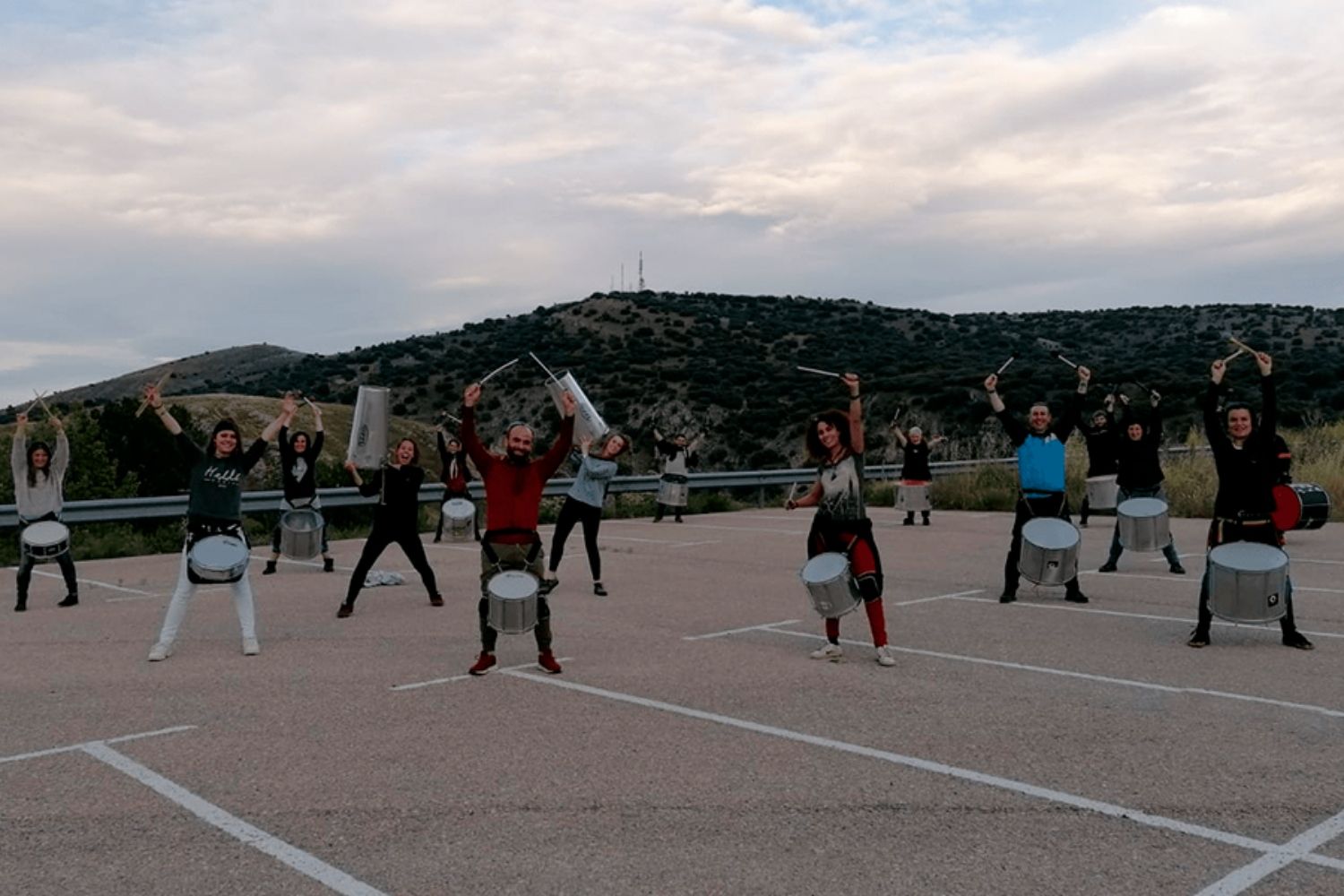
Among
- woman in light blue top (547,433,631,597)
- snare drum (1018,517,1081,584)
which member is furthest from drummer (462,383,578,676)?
snare drum (1018,517,1081,584)

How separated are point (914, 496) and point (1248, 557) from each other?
1275cm

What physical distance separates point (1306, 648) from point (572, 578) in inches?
305

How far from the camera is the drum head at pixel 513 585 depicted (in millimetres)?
8070

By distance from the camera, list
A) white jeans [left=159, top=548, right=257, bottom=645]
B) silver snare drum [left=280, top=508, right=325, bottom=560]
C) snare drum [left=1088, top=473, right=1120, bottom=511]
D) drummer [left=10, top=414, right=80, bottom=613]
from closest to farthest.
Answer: white jeans [left=159, top=548, right=257, bottom=645] → drummer [left=10, top=414, right=80, bottom=613] → silver snare drum [left=280, top=508, right=325, bottom=560] → snare drum [left=1088, top=473, right=1120, bottom=511]

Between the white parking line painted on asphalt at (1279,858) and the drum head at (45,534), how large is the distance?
36.6 ft

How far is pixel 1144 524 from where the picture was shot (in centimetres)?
1272

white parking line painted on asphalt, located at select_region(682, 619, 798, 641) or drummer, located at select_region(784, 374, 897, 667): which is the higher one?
drummer, located at select_region(784, 374, 897, 667)

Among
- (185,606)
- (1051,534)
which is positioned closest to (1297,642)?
(1051,534)

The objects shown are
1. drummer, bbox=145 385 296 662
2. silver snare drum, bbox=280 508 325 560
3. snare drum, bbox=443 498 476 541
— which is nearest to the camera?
drummer, bbox=145 385 296 662

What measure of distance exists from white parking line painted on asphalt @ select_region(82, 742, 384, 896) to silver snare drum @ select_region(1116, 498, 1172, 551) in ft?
32.6

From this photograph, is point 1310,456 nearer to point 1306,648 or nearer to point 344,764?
point 1306,648

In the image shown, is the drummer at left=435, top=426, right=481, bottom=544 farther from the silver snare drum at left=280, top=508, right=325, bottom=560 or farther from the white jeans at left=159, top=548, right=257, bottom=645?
the white jeans at left=159, top=548, right=257, bottom=645

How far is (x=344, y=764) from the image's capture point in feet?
20.2

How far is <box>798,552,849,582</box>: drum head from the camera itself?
8.73 meters
